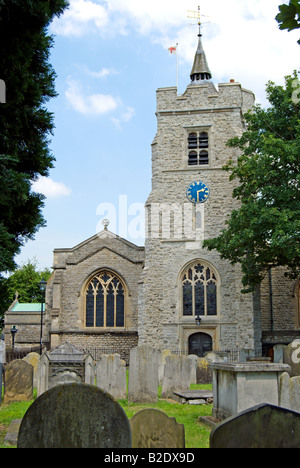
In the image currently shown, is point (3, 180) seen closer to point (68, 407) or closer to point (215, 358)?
point (68, 407)

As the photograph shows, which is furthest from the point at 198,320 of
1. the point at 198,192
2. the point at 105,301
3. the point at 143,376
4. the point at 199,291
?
the point at 143,376

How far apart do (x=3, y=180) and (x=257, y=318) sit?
16.4 m

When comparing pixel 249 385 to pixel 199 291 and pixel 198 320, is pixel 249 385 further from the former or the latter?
pixel 199 291

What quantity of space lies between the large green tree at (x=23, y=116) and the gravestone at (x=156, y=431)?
3.54 m

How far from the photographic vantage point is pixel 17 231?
31.9 ft

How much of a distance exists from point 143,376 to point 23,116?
6.06 m

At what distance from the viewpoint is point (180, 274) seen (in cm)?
2323

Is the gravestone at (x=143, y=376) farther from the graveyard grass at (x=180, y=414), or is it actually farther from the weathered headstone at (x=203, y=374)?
the weathered headstone at (x=203, y=374)

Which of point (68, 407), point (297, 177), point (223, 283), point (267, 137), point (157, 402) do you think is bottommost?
point (157, 402)

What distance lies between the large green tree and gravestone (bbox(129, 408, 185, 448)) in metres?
3.54

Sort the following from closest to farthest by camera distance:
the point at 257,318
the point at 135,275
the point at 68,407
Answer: the point at 68,407, the point at 257,318, the point at 135,275

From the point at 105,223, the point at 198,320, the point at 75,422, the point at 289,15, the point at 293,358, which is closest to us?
the point at 289,15

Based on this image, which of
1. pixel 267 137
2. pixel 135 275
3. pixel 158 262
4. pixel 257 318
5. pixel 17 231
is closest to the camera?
pixel 17 231

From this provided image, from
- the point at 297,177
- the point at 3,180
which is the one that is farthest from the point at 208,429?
the point at 297,177
